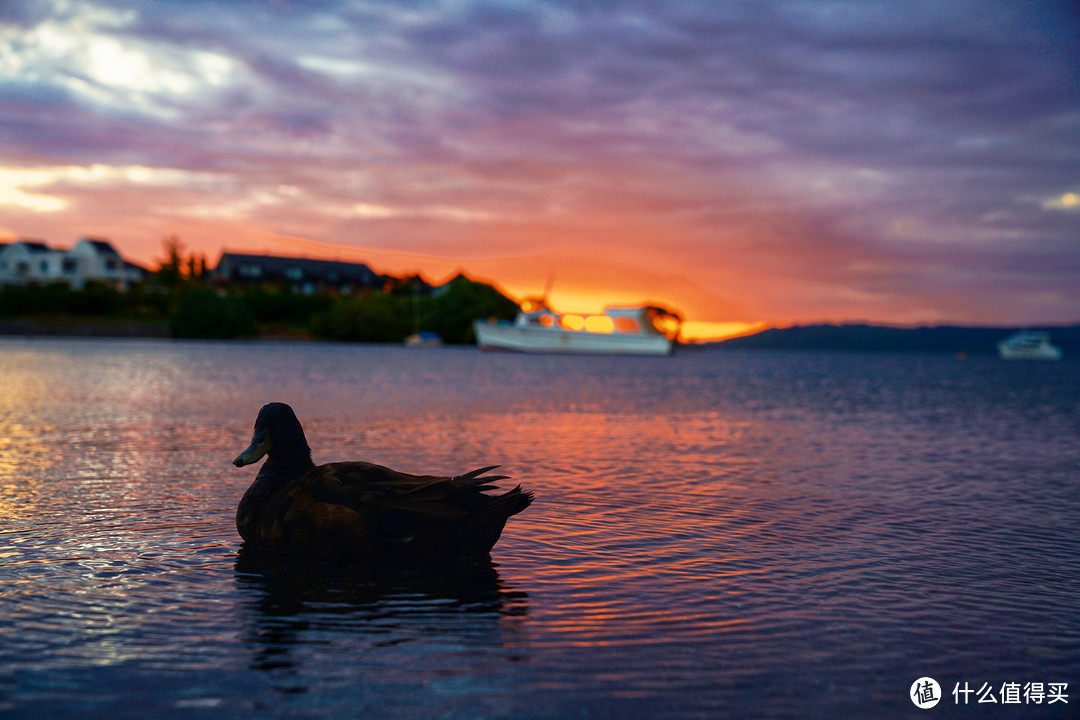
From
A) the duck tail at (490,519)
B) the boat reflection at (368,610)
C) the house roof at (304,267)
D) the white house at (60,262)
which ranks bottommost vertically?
the boat reflection at (368,610)

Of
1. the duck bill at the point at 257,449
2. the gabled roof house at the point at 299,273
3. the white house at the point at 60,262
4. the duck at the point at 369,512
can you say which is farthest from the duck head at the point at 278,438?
the gabled roof house at the point at 299,273

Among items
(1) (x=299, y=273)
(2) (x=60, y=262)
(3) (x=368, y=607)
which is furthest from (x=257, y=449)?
(1) (x=299, y=273)

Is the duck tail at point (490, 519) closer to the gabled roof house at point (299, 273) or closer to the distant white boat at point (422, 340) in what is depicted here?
the distant white boat at point (422, 340)

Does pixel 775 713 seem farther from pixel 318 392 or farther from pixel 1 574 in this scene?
pixel 318 392

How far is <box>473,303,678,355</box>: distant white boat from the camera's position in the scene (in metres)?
126

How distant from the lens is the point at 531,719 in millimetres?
4711

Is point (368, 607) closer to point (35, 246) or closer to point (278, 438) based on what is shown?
point (278, 438)

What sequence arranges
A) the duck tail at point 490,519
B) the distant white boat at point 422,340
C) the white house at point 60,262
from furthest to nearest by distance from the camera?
the distant white boat at point 422,340 → the white house at point 60,262 → the duck tail at point 490,519

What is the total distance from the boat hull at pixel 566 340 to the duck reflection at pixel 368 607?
11772 centimetres

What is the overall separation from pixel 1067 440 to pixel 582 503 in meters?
17.6

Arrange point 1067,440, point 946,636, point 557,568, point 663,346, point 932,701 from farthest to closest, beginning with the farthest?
point 663,346
point 1067,440
point 557,568
point 946,636
point 932,701

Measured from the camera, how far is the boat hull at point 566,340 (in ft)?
413

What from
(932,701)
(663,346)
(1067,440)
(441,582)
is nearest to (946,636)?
(932,701)

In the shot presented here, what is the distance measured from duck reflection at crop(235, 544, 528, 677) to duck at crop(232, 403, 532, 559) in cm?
19
